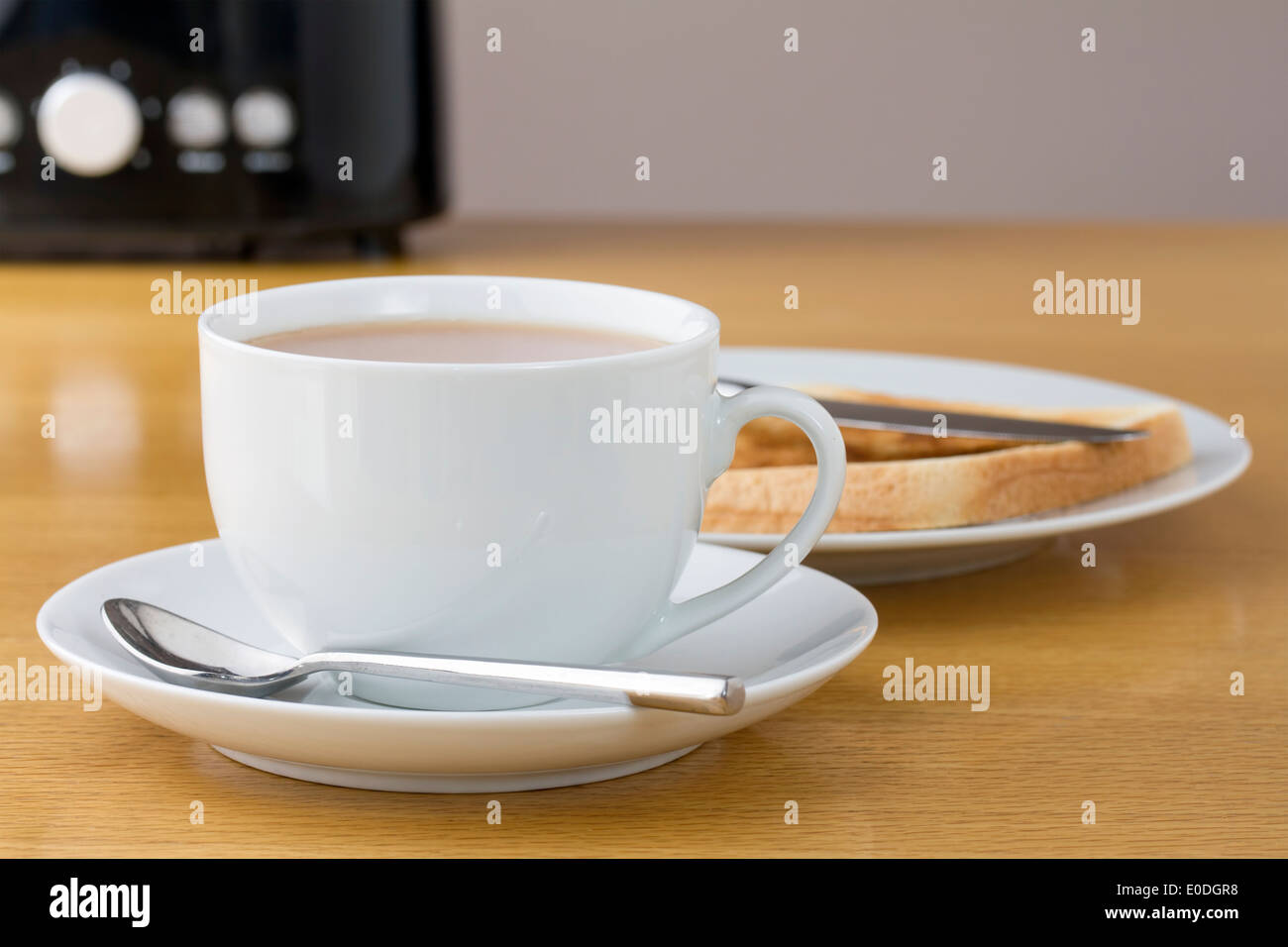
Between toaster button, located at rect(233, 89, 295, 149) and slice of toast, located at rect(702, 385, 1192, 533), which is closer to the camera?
slice of toast, located at rect(702, 385, 1192, 533)

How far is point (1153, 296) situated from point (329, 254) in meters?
0.69

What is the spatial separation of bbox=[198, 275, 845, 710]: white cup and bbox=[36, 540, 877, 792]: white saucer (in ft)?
0.08

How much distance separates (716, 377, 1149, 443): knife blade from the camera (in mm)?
592

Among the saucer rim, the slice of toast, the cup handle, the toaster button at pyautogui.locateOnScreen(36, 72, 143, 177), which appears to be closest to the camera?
the saucer rim

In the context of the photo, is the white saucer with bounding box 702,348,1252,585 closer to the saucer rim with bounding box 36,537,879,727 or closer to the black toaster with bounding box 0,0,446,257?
the saucer rim with bounding box 36,537,879,727

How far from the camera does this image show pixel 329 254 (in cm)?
136

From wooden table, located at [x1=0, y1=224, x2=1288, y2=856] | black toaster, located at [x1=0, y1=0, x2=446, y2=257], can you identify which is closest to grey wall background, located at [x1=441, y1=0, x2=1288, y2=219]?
black toaster, located at [x1=0, y1=0, x2=446, y2=257]

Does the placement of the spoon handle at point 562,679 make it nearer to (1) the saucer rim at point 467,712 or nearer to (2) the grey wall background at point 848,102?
(1) the saucer rim at point 467,712

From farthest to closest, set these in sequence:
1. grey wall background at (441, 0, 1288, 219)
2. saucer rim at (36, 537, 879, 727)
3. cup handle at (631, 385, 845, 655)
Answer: grey wall background at (441, 0, 1288, 219)
cup handle at (631, 385, 845, 655)
saucer rim at (36, 537, 879, 727)

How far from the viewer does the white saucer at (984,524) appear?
53 centimetres

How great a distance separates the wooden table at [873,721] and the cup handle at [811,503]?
38 millimetres

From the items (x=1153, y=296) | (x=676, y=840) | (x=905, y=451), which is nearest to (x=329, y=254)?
Answer: (x=1153, y=296)

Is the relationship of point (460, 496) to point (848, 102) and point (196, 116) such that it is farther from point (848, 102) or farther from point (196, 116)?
point (848, 102)
